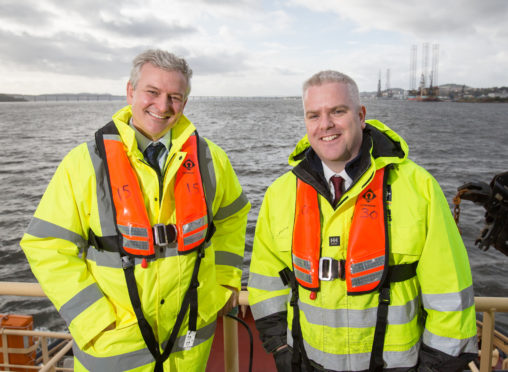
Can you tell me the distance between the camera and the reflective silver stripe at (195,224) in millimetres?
2262

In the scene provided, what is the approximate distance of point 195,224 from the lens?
230 cm

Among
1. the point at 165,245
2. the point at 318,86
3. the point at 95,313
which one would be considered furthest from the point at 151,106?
the point at 95,313

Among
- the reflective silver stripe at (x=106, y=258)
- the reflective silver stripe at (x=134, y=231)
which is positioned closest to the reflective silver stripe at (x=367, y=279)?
the reflective silver stripe at (x=134, y=231)

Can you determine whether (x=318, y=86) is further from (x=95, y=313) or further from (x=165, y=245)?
(x=95, y=313)

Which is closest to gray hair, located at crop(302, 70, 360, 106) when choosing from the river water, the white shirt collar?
the white shirt collar

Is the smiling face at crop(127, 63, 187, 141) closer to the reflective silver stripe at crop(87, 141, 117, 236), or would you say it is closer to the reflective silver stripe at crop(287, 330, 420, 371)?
the reflective silver stripe at crop(87, 141, 117, 236)

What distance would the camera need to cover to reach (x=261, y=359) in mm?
5207

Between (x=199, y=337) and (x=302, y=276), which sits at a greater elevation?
(x=302, y=276)

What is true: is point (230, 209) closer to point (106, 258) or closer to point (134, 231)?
point (134, 231)

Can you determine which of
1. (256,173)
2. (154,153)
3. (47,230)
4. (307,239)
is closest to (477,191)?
(307,239)

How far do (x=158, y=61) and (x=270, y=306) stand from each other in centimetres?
155

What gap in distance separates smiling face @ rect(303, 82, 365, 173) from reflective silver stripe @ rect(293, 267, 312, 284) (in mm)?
623

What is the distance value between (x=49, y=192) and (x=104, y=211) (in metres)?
0.30

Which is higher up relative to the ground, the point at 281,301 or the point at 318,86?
the point at 318,86
